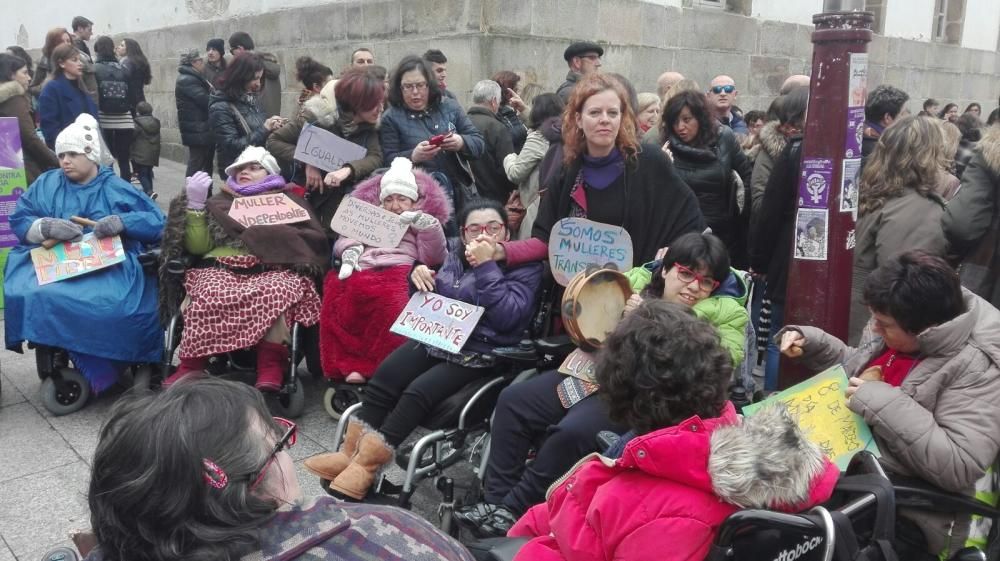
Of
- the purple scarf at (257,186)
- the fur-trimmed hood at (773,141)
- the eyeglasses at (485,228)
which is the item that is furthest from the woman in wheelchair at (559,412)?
the purple scarf at (257,186)

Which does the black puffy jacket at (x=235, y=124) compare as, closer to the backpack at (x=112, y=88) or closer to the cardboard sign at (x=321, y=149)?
the cardboard sign at (x=321, y=149)

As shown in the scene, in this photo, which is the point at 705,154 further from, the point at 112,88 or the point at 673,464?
the point at 112,88

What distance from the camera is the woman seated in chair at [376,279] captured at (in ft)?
15.0

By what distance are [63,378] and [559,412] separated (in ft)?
10.7

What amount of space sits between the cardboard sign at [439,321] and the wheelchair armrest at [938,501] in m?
1.86

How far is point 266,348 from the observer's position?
4820 millimetres

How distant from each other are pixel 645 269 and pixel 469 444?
3.74ft

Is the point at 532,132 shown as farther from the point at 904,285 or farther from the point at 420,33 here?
the point at 420,33

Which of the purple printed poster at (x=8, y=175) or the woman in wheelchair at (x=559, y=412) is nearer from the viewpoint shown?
the woman in wheelchair at (x=559, y=412)

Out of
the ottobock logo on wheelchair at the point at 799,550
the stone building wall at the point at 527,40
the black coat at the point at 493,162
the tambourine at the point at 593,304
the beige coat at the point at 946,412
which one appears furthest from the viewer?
the stone building wall at the point at 527,40

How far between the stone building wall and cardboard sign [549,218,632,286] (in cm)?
508

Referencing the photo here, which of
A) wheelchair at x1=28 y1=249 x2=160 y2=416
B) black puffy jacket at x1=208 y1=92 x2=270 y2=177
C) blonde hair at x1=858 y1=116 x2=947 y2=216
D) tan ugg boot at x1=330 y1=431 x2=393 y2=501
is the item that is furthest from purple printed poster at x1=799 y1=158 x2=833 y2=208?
black puffy jacket at x1=208 y1=92 x2=270 y2=177

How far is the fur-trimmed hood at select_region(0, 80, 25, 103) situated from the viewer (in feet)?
23.5

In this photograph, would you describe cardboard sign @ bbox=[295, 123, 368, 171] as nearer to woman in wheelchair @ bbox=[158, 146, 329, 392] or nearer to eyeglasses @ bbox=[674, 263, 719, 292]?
woman in wheelchair @ bbox=[158, 146, 329, 392]
